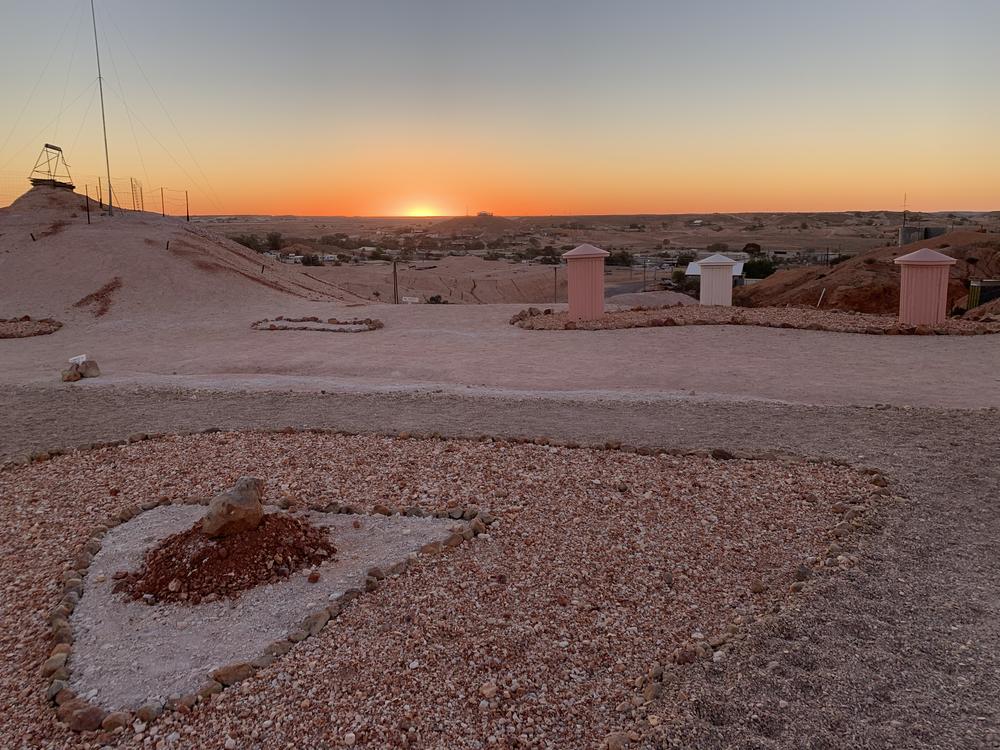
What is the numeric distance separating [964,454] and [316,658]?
17.9 feet

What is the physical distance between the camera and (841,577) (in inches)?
159

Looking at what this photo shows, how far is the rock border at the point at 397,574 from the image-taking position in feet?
10.0

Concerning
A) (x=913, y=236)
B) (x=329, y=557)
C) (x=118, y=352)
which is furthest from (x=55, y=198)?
(x=913, y=236)

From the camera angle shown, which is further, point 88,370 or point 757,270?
point 757,270

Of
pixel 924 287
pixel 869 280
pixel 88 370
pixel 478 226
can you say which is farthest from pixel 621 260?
pixel 478 226

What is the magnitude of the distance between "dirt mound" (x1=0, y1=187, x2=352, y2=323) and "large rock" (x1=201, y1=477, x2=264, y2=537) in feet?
51.1

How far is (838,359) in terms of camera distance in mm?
10852

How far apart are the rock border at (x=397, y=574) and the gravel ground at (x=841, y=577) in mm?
92

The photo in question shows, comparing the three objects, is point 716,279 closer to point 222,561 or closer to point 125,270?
point 222,561

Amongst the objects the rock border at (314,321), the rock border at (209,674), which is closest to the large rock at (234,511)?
the rock border at (209,674)

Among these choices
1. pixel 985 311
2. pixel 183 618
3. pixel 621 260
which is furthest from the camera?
pixel 621 260

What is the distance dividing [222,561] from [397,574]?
0.98 metres

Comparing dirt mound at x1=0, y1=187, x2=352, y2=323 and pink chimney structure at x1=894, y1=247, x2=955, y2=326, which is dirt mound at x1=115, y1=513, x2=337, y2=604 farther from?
dirt mound at x1=0, y1=187, x2=352, y2=323

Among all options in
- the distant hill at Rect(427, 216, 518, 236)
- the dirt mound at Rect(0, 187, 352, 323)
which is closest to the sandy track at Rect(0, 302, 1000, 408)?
the dirt mound at Rect(0, 187, 352, 323)
